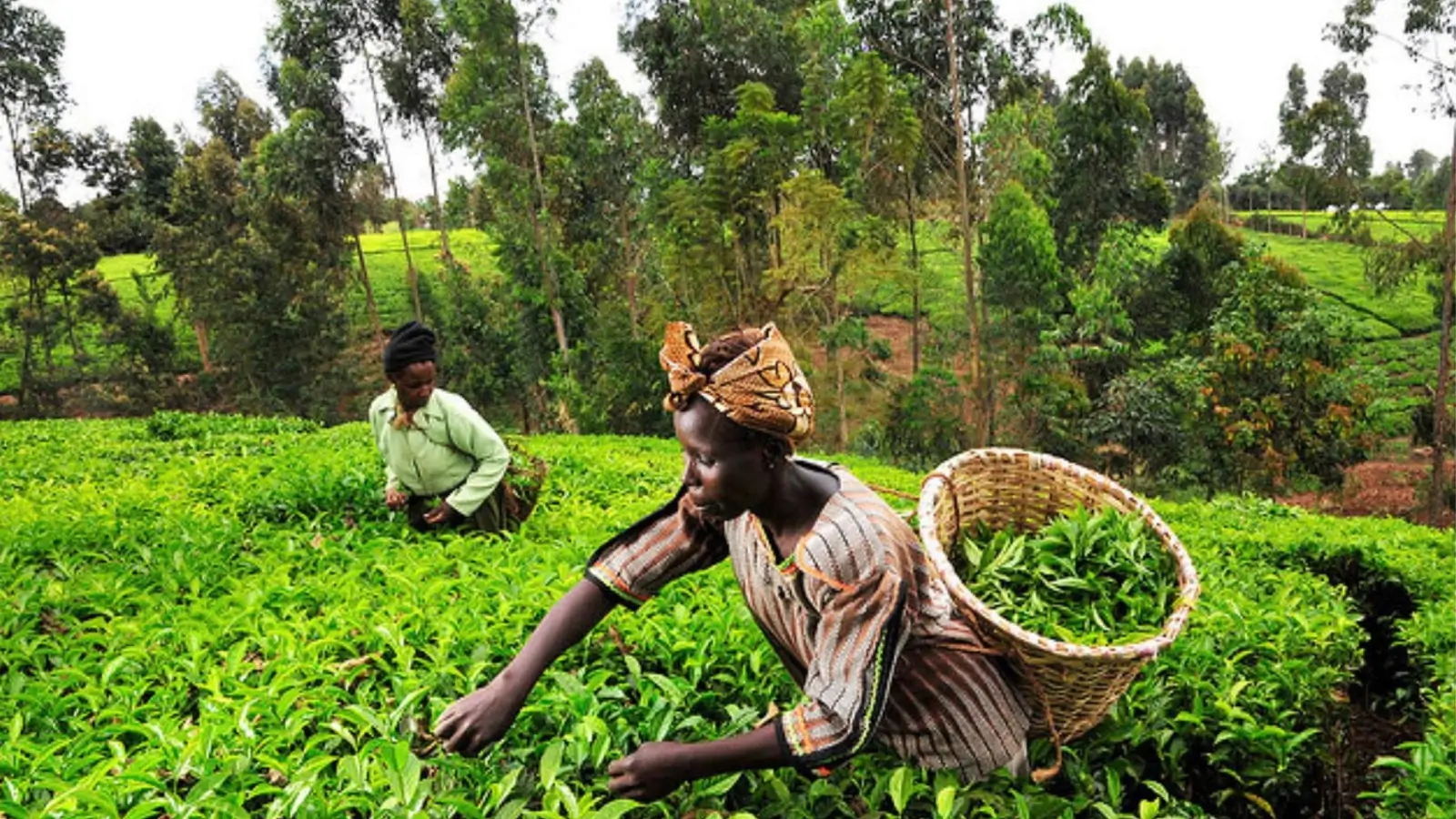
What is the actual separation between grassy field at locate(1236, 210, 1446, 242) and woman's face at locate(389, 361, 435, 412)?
1262 inches

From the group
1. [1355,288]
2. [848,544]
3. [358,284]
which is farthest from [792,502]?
[1355,288]

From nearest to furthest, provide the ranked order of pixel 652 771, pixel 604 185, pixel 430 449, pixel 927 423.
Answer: pixel 652 771
pixel 430 449
pixel 927 423
pixel 604 185

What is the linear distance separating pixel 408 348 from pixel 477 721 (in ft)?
6.75

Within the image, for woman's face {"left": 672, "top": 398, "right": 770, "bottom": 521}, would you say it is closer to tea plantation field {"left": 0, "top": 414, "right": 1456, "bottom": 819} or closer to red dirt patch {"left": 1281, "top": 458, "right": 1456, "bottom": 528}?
tea plantation field {"left": 0, "top": 414, "right": 1456, "bottom": 819}

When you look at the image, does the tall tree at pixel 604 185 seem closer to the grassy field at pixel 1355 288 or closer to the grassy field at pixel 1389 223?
the grassy field at pixel 1355 288

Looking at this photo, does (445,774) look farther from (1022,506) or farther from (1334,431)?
(1334,431)

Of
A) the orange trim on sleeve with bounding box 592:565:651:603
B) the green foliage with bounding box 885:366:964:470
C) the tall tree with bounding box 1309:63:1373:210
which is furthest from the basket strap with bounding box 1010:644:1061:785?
the tall tree with bounding box 1309:63:1373:210

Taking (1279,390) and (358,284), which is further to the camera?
(358,284)

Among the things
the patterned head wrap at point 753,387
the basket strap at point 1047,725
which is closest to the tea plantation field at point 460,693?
the basket strap at point 1047,725

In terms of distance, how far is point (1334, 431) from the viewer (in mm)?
13016

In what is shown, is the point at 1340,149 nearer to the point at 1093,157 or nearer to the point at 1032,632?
the point at 1093,157

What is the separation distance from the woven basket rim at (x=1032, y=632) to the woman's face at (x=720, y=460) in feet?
1.19

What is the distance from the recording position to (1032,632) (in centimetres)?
165

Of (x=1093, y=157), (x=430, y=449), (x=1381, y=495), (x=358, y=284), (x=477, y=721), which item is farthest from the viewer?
(x=358, y=284)
